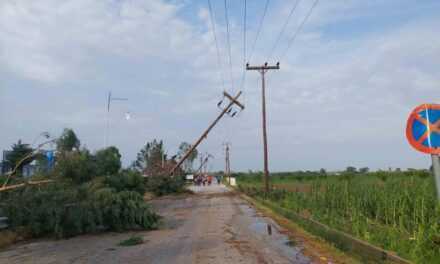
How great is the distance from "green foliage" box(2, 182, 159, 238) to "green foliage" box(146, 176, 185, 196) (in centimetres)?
2956

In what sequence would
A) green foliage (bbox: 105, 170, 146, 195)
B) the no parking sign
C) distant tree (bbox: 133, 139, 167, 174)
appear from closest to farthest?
the no parking sign → green foliage (bbox: 105, 170, 146, 195) → distant tree (bbox: 133, 139, 167, 174)

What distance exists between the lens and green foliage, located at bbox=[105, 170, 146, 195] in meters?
22.3

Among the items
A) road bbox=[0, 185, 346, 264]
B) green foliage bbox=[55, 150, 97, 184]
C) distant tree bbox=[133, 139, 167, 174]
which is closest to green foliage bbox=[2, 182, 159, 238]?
road bbox=[0, 185, 346, 264]

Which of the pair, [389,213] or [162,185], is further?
[162,185]

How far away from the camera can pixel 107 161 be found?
2589cm

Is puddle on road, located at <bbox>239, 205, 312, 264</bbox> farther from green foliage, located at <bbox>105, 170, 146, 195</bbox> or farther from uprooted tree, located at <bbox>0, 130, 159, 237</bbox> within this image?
green foliage, located at <bbox>105, 170, 146, 195</bbox>

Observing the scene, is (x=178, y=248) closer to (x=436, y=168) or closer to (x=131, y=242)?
(x=131, y=242)

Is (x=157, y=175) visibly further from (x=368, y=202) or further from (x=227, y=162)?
(x=227, y=162)

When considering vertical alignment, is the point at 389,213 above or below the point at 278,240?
above

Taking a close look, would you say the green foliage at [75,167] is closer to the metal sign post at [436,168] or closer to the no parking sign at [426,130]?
the no parking sign at [426,130]

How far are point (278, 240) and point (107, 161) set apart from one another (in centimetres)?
1622

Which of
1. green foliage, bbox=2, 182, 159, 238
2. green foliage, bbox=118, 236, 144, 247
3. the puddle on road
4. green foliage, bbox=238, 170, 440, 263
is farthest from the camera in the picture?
green foliage, bbox=2, 182, 159, 238

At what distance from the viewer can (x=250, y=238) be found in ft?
41.5

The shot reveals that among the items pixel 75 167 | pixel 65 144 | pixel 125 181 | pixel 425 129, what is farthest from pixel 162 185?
pixel 425 129
